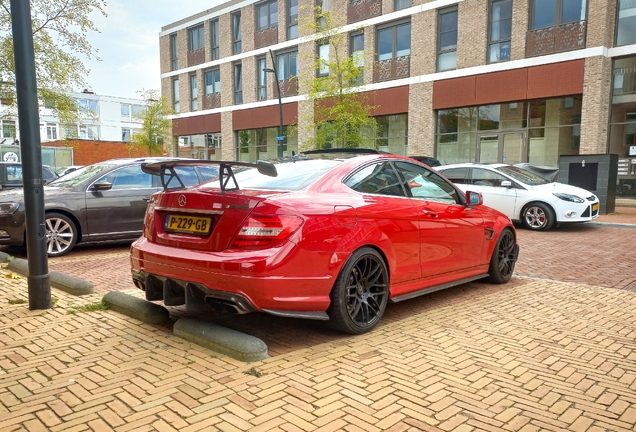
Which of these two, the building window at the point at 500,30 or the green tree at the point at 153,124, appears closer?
the building window at the point at 500,30

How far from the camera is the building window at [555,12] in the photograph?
63.6 feet

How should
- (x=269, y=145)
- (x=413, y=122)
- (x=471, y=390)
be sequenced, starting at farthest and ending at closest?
(x=269, y=145) < (x=413, y=122) < (x=471, y=390)

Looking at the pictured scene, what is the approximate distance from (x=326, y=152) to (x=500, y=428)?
126 inches

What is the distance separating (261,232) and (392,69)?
23.1 metres

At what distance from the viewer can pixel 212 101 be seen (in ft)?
116

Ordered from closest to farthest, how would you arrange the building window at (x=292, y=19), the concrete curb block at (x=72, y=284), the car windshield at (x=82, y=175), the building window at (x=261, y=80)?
the concrete curb block at (x=72, y=284), the car windshield at (x=82, y=175), the building window at (x=292, y=19), the building window at (x=261, y=80)

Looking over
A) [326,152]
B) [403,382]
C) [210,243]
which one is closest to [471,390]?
[403,382]

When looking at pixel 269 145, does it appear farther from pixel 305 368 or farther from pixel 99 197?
pixel 305 368

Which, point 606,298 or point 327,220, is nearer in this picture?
point 327,220

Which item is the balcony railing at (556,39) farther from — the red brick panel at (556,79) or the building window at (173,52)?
the building window at (173,52)

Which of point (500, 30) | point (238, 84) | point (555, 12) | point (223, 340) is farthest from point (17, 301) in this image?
point (238, 84)

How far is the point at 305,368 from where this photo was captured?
134 inches

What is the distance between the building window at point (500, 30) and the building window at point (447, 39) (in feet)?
5.51

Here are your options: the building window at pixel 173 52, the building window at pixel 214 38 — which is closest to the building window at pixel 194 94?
the building window at pixel 173 52
